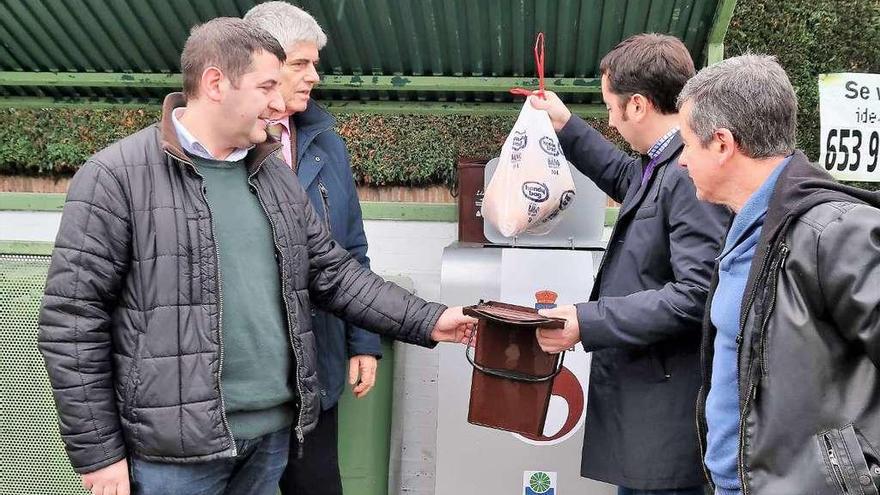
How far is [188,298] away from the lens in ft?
5.88

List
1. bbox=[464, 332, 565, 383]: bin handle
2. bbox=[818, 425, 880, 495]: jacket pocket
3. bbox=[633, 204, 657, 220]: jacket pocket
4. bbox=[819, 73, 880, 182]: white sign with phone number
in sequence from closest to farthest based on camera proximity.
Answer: bbox=[818, 425, 880, 495]: jacket pocket, bbox=[633, 204, 657, 220]: jacket pocket, bbox=[464, 332, 565, 383]: bin handle, bbox=[819, 73, 880, 182]: white sign with phone number

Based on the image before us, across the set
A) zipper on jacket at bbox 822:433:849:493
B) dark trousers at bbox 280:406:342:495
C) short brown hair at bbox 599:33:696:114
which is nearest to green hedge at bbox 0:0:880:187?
→ dark trousers at bbox 280:406:342:495

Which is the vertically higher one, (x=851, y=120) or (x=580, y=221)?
(x=851, y=120)

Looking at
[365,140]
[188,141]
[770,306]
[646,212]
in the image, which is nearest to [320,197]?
[188,141]

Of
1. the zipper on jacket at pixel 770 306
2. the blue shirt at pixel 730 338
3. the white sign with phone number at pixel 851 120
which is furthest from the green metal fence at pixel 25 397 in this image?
the white sign with phone number at pixel 851 120

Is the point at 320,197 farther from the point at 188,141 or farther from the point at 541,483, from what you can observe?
the point at 541,483

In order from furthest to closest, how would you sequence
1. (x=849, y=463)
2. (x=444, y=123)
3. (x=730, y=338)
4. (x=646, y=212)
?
(x=444, y=123) < (x=646, y=212) < (x=730, y=338) < (x=849, y=463)

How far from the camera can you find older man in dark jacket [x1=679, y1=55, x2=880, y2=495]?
1306 millimetres

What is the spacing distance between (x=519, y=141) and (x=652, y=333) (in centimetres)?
79

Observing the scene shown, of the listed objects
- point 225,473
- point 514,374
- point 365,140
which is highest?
point 365,140

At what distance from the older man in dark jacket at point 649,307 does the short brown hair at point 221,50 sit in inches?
38.2

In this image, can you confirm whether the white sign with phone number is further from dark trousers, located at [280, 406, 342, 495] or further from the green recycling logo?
dark trousers, located at [280, 406, 342, 495]

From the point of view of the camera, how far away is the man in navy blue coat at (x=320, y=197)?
2.44m

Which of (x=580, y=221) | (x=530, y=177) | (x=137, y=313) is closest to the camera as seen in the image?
(x=137, y=313)
